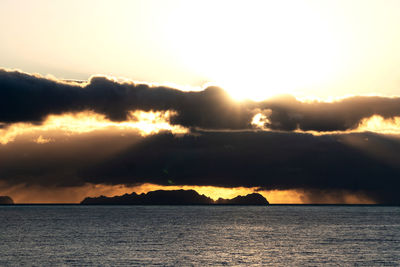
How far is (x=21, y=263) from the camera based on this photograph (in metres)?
105

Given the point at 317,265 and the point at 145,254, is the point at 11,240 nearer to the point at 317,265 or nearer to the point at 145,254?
the point at 145,254

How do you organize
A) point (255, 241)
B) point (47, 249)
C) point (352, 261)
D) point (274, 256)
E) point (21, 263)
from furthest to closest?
point (255, 241)
point (47, 249)
point (274, 256)
point (352, 261)
point (21, 263)

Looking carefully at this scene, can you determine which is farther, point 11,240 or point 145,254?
point 11,240

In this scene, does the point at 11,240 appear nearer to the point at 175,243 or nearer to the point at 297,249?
the point at 175,243

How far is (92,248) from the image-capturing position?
134500 mm

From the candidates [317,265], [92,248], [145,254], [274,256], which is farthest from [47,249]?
[317,265]

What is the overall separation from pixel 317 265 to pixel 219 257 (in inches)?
850

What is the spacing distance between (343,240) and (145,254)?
2725 inches

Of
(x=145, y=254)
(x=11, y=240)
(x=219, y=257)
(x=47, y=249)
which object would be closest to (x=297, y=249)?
(x=219, y=257)

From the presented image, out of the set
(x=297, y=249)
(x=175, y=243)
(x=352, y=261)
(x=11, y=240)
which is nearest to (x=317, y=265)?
(x=352, y=261)

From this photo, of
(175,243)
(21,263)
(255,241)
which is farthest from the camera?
(255,241)

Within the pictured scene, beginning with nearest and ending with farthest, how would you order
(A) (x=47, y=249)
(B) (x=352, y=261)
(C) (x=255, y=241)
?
1. (B) (x=352, y=261)
2. (A) (x=47, y=249)
3. (C) (x=255, y=241)

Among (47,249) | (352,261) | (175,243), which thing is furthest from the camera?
(175,243)

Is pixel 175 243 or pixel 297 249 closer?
pixel 297 249
